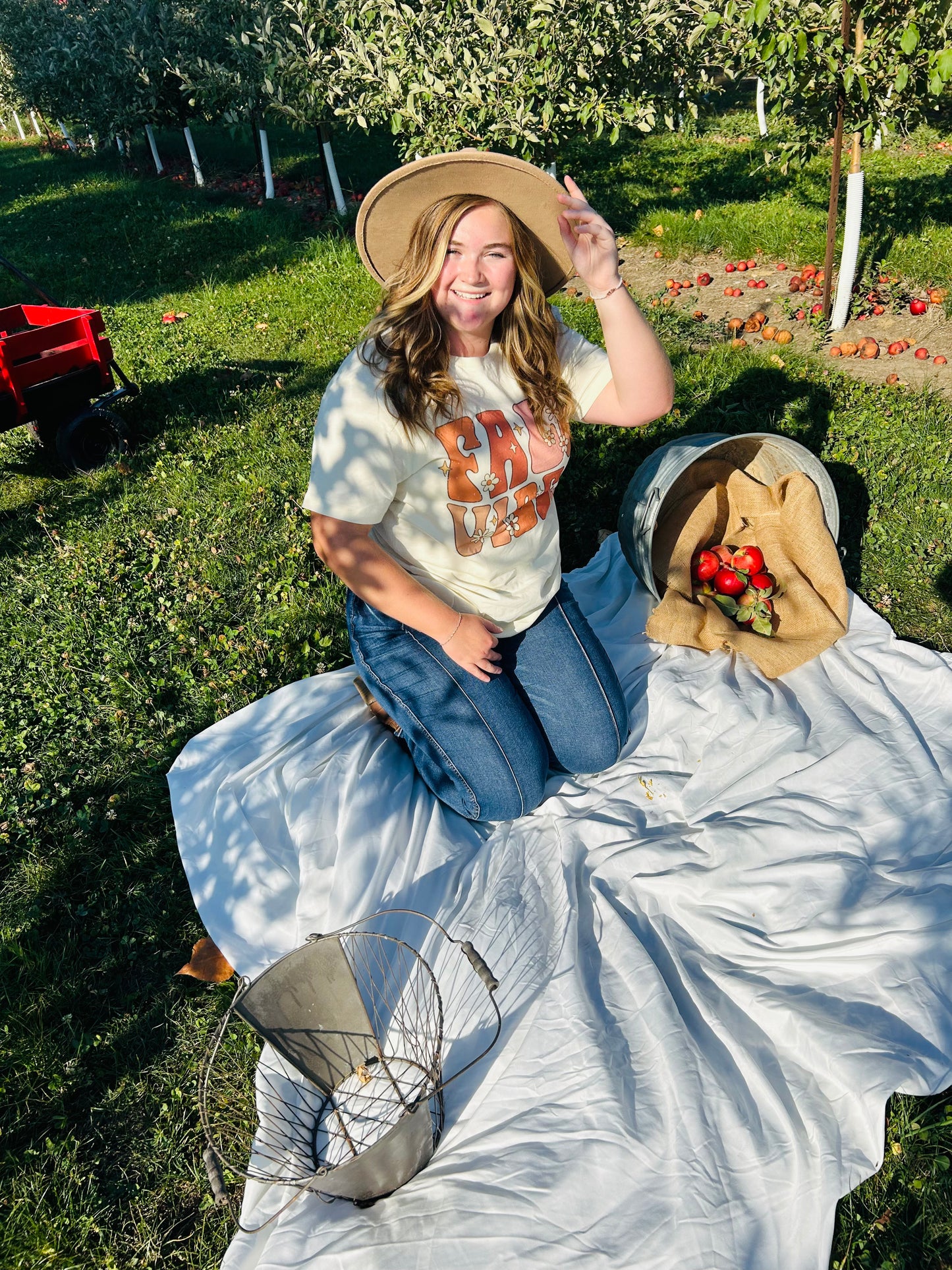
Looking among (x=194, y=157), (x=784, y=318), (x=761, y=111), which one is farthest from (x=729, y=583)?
(x=194, y=157)

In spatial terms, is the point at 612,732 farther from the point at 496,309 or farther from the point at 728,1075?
the point at 496,309

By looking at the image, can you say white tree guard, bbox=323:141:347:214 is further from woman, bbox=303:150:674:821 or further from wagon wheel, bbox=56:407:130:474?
woman, bbox=303:150:674:821

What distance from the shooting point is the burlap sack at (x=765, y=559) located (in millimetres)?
3723

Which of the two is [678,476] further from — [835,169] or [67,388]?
[67,388]

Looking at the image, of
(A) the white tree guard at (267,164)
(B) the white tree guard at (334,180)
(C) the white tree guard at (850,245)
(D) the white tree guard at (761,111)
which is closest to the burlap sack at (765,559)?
(C) the white tree guard at (850,245)

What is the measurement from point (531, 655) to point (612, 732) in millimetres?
427

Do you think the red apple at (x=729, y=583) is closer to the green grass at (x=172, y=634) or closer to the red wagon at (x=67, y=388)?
the green grass at (x=172, y=634)

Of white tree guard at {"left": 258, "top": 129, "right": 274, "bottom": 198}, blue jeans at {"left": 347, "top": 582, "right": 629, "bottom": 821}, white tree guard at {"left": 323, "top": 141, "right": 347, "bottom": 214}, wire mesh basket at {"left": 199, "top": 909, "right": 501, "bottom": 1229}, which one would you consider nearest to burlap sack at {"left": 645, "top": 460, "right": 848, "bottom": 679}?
blue jeans at {"left": 347, "top": 582, "right": 629, "bottom": 821}

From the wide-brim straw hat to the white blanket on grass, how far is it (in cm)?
173

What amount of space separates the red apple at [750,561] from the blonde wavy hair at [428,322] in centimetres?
159

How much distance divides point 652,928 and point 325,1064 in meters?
1.09

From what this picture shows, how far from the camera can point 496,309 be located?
2.86 metres

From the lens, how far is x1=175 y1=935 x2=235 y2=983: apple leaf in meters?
2.89

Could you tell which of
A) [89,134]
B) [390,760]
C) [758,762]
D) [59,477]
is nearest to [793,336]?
[758,762]
